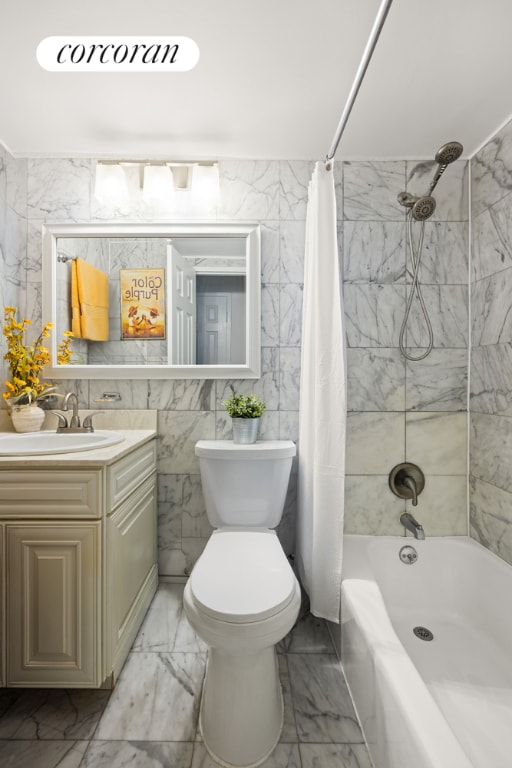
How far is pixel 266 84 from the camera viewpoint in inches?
55.6

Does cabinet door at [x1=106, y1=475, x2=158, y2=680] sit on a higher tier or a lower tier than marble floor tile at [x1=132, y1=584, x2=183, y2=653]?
higher

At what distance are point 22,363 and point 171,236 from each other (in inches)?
35.2

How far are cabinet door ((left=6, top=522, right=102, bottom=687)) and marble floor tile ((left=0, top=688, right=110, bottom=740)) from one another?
0.11 meters

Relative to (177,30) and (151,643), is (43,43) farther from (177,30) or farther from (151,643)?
(151,643)

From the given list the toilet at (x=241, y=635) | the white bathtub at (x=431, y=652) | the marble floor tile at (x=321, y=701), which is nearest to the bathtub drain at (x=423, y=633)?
the white bathtub at (x=431, y=652)

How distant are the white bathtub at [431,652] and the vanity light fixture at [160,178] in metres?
1.75

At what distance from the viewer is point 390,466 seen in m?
1.81

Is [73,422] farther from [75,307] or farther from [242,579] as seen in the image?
[242,579]

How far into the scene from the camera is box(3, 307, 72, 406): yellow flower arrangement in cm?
169

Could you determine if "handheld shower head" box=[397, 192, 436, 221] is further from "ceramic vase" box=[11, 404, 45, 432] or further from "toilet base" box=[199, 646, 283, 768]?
"ceramic vase" box=[11, 404, 45, 432]

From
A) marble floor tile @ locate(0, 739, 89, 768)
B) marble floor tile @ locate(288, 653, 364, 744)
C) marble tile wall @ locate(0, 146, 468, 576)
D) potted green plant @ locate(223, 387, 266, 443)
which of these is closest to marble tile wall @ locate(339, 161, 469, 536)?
marble tile wall @ locate(0, 146, 468, 576)

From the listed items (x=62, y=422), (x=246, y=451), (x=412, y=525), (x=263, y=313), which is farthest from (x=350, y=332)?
(x=62, y=422)

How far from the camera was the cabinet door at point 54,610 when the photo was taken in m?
1.20

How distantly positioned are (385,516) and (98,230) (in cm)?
193
